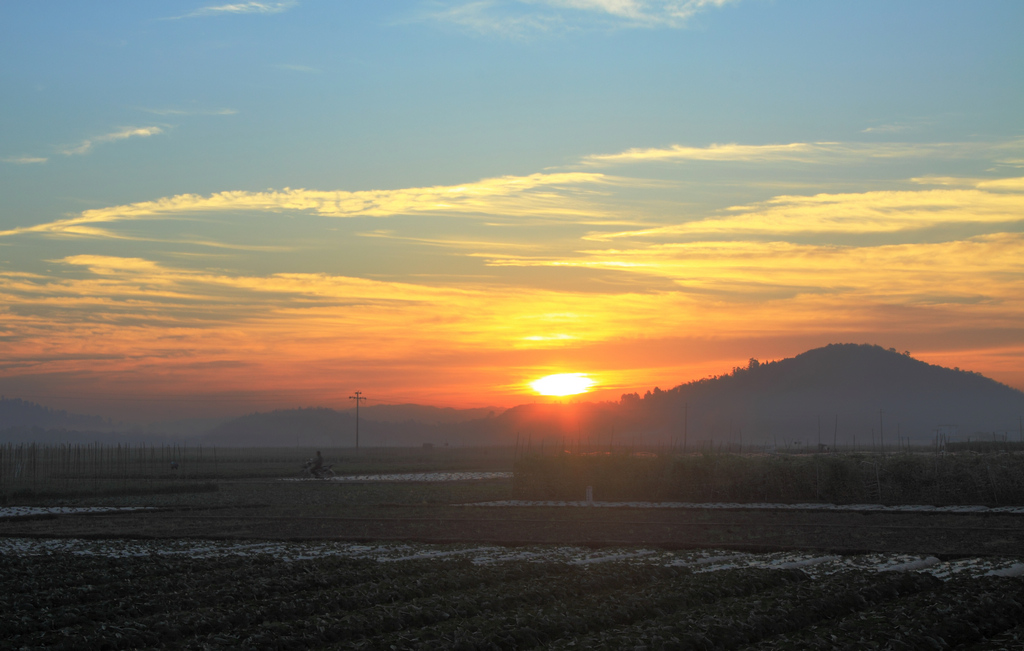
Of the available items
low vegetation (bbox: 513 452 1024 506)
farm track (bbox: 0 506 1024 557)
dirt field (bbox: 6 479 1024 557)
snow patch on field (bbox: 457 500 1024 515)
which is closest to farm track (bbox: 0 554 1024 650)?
farm track (bbox: 0 506 1024 557)

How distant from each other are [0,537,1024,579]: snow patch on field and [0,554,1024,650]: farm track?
4.88 feet

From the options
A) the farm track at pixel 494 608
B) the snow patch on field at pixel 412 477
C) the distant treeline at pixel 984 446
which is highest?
the farm track at pixel 494 608

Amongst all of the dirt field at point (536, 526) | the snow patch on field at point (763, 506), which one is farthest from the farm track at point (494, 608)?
the snow patch on field at point (763, 506)

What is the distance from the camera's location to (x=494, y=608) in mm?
11367

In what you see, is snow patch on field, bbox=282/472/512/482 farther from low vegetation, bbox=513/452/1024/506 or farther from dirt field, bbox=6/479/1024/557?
dirt field, bbox=6/479/1024/557

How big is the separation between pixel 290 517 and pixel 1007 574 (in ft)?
64.6

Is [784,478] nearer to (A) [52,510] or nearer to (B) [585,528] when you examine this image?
(B) [585,528]

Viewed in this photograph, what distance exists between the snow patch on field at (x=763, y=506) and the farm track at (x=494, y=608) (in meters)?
15.8

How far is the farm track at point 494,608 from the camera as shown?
9570 millimetres

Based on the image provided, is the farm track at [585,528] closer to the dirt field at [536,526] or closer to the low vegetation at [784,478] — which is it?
the dirt field at [536,526]

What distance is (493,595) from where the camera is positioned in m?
11.9

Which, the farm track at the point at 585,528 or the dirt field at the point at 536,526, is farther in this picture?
the dirt field at the point at 536,526

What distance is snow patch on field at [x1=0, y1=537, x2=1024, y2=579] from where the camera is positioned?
14820 mm

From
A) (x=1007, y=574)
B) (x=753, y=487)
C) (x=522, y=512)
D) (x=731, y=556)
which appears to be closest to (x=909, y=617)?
(x=1007, y=574)
